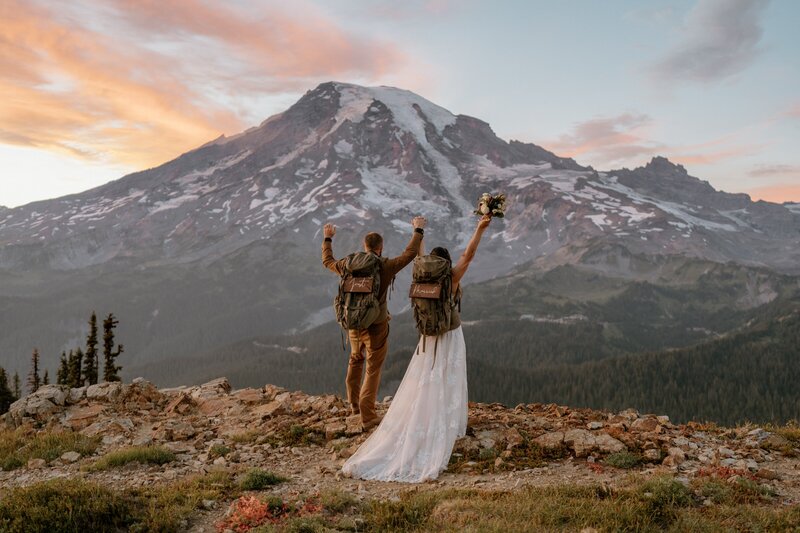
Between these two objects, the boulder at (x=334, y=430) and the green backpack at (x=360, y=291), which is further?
the boulder at (x=334, y=430)

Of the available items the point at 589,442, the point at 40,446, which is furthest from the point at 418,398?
the point at 40,446

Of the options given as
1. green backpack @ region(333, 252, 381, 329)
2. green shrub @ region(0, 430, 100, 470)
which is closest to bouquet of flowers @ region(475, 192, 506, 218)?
green backpack @ region(333, 252, 381, 329)

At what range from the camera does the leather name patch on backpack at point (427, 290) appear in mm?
11297

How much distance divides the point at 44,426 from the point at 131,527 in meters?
10.3

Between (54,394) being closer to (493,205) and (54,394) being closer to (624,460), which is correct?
(493,205)

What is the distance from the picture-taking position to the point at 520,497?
888cm

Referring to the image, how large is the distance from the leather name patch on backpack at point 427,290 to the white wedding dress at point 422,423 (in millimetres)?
1015

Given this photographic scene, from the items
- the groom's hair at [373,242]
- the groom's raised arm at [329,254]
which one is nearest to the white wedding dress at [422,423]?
the groom's hair at [373,242]

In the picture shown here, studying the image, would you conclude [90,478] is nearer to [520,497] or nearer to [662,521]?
[520,497]

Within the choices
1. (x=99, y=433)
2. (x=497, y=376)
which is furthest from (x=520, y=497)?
(x=497, y=376)

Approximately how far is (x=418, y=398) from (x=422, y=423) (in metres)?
0.50

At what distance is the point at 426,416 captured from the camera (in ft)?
37.7

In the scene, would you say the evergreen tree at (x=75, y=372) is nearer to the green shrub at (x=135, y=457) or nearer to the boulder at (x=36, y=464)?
the boulder at (x=36, y=464)

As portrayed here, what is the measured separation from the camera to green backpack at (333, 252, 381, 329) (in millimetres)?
11773
